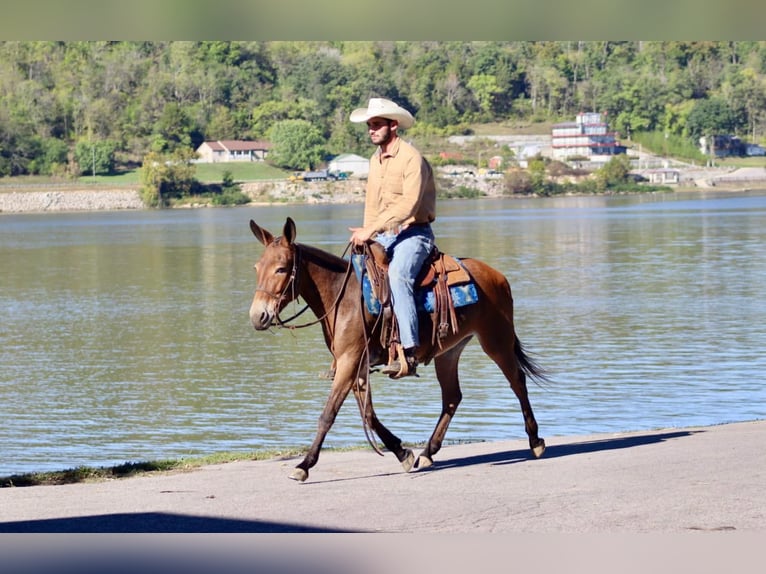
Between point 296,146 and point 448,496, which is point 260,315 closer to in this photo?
point 448,496

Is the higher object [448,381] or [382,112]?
[382,112]

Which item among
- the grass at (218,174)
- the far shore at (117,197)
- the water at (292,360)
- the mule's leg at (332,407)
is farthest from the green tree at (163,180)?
the mule's leg at (332,407)

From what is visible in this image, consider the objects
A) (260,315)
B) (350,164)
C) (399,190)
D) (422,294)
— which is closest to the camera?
(260,315)

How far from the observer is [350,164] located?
565 ft

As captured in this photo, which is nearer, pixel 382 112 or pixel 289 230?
pixel 289 230

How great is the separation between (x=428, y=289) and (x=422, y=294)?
6cm

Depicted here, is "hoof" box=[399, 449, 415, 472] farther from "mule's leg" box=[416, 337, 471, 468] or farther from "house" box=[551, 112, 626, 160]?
"house" box=[551, 112, 626, 160]

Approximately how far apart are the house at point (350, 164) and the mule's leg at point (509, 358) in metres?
159

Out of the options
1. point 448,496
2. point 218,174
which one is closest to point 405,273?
point 448,496

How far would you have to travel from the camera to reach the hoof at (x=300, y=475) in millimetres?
9023

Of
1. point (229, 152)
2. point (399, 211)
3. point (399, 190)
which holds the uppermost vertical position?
point (229, 152)

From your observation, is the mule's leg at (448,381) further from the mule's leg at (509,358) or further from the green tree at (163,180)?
Answer: the green tree at (163,180)
